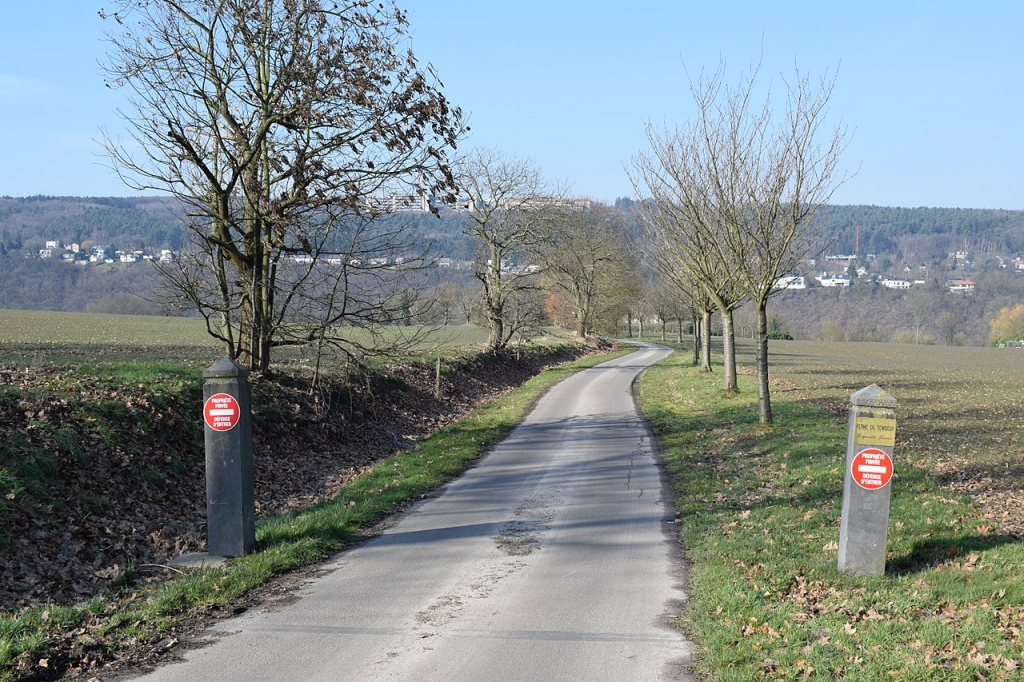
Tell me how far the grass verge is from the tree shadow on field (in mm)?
5797

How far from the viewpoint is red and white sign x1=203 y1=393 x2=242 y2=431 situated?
823 cm

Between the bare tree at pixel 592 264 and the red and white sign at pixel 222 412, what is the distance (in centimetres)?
5166

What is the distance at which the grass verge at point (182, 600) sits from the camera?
18.5 feet

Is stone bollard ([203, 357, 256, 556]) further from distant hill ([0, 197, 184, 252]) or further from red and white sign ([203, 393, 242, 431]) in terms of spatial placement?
distant hill ([0, 197, 184, 252])

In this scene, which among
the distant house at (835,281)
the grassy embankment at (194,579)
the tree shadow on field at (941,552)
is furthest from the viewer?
the distant house at (835,281)

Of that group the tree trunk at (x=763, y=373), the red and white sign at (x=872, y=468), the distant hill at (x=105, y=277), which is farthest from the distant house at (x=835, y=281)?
the red and white sign at (x=872, y=468)

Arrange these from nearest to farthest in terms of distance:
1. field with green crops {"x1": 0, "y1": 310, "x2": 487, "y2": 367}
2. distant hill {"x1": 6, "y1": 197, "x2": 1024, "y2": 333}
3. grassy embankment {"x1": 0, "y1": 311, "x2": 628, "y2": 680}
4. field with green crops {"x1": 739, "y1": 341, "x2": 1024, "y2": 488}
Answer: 1. grassy embankment {"x1": 0, "y1": 311, "x2": 628, "y2": 680}
2. field with green crops {"x1": 739, "y1": 341, "x2": 1024, "y2": 488}
3. field with green crops {"x1": 0, "y1": 310, "x2": 487, "y2": 367}
4. distant hill {"x1": 6, "y1": 197, "x2": 1024, "y2": 333}

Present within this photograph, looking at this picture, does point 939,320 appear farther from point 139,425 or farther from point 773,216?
point 139,425

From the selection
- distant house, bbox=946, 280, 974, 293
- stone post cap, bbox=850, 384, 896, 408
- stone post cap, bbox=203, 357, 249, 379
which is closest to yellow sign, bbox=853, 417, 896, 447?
stone post cap, bbox=850, 384, 896, 408

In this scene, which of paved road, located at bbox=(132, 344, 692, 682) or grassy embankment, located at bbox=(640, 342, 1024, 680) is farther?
grassy embankment, located at bbox=(640, 342, 1024, 680)

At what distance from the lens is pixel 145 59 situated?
15.3 meters

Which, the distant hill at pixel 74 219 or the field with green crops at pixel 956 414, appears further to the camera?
the distant hill at pixel 74 219

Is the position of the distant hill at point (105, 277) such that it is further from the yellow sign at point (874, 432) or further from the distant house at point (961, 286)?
the yellow sign at point (874, 432)

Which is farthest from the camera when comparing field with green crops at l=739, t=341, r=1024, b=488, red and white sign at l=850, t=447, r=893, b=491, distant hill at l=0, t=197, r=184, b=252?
distant hill at l=0, t=197, r=184, b=252
